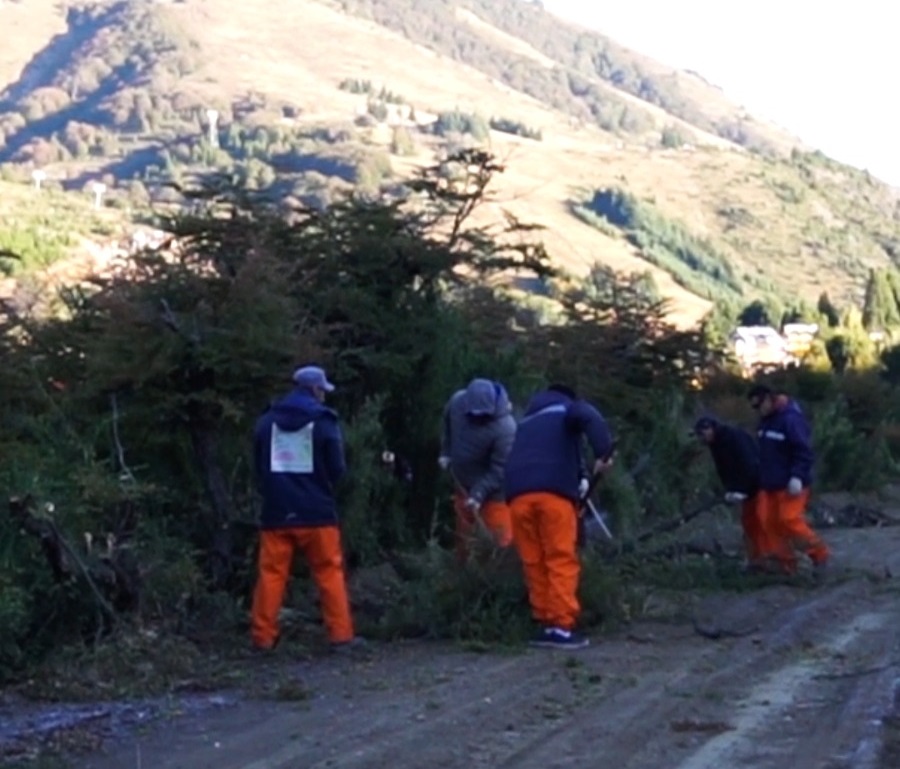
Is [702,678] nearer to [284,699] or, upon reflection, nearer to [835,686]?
[835,686]

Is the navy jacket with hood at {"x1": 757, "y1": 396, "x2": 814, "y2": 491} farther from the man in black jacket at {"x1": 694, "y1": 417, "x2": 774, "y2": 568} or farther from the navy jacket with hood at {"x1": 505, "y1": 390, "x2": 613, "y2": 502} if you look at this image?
the navy jacket with hood at {"x1": 505, "y1": 390, "x2": 613, "y2": 502}

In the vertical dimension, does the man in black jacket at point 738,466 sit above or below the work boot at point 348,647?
above

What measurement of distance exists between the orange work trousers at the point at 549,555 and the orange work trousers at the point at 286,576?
1217mm

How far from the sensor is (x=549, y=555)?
499 inches

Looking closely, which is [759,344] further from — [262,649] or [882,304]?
[262,649]

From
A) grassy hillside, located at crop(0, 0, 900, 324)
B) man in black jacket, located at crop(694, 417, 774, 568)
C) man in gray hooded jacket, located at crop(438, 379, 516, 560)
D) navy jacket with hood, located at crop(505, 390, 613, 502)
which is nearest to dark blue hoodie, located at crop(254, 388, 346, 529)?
navy jacket with hood, located at crop(505, 390, 613, 502)

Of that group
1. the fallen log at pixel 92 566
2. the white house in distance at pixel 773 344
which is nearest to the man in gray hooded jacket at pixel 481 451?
the fallen log at pixel 92 566

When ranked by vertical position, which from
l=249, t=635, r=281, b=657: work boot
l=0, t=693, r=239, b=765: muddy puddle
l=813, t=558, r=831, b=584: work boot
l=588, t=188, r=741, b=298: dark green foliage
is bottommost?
l=0, t=693, r=239, b=765: muddy puddle

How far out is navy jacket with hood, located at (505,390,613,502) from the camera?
41.8 ft

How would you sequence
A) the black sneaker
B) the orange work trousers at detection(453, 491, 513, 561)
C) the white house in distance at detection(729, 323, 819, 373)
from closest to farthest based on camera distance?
the black sneaker
the orange work trousers at detection(453, 491, 513, 561)
the white house in distance at detection(729, 323, 819, 373)

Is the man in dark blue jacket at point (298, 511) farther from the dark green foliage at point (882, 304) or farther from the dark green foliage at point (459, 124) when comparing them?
the dark green foliage at point (459, 124)

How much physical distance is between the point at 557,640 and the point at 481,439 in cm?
266

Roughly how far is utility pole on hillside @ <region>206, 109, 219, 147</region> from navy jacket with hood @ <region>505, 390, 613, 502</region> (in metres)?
133

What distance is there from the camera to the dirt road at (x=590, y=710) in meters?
9.01
